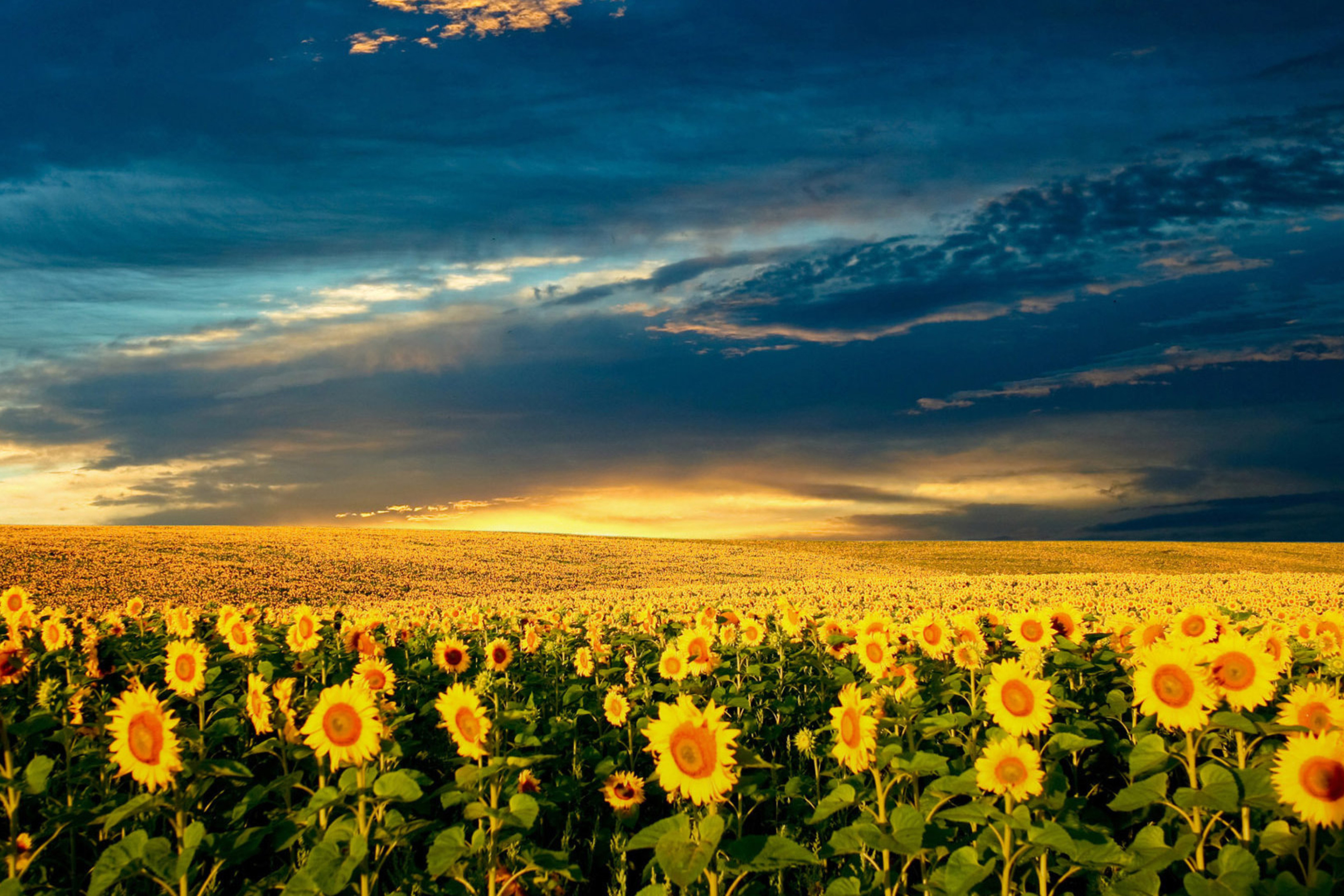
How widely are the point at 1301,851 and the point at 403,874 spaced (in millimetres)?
5066

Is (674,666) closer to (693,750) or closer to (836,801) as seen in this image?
(836,801)

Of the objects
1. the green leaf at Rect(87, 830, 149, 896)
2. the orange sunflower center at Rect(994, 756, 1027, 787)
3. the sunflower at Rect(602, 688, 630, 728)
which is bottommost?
the green leaf at Rect(87, 830, 149, 896)

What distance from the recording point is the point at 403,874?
5.07m

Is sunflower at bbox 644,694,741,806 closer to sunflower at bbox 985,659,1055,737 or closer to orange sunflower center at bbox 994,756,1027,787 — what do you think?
orange sunflower center at bbox 994,756,1027,787

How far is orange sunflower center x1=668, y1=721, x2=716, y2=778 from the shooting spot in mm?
4031

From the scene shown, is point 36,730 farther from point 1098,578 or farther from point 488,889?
point 1098,578

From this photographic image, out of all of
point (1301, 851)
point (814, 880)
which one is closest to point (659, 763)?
point (814, 880)

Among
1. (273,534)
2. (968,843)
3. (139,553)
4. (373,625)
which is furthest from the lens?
(273,534)

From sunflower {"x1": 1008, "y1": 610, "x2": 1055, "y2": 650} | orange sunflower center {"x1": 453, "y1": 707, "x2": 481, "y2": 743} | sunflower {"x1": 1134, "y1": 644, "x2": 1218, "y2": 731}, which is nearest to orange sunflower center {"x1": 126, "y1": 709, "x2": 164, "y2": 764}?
orange sunflower center {"x1": 453, "y1": 707, "x2": 481, "y2": 743}

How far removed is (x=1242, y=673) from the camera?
483 centimetres

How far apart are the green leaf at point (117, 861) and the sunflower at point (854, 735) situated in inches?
152

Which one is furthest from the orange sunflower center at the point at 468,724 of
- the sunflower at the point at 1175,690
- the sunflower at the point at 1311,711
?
the sunflower at the point at 1311,711

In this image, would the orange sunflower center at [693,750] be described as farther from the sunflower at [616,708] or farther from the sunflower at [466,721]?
the sunflower at [616,708]

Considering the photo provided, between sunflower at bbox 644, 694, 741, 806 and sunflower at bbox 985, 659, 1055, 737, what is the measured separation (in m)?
2.06
